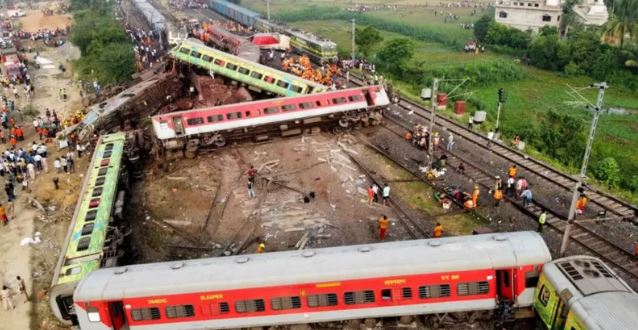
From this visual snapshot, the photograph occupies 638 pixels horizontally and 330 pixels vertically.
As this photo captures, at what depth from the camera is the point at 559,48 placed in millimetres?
65062

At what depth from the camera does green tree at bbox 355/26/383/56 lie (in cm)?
6081

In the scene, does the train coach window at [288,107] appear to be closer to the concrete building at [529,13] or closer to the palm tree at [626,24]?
the palm tree at [626,24]

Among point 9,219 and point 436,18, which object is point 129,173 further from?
point 436,18

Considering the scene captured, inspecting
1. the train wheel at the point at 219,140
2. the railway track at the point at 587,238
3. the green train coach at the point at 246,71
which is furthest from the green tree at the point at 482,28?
the train wheel at the point at 219,140

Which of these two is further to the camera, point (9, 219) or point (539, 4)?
point (539, 4)

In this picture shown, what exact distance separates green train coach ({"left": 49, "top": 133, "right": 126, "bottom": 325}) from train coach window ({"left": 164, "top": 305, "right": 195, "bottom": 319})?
3930 mm

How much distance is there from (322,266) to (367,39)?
47.0 meters

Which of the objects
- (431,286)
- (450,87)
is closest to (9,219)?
(431,286)

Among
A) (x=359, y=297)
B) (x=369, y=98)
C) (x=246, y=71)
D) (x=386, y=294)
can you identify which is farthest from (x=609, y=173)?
(x=246, y=71)

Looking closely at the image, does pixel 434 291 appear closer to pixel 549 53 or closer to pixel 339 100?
pixel 339 100

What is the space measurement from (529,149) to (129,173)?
26.7 m

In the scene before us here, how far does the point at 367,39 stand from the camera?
200 feet

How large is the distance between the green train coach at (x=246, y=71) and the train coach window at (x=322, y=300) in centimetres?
2489

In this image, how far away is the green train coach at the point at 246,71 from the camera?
4303 centimetres
